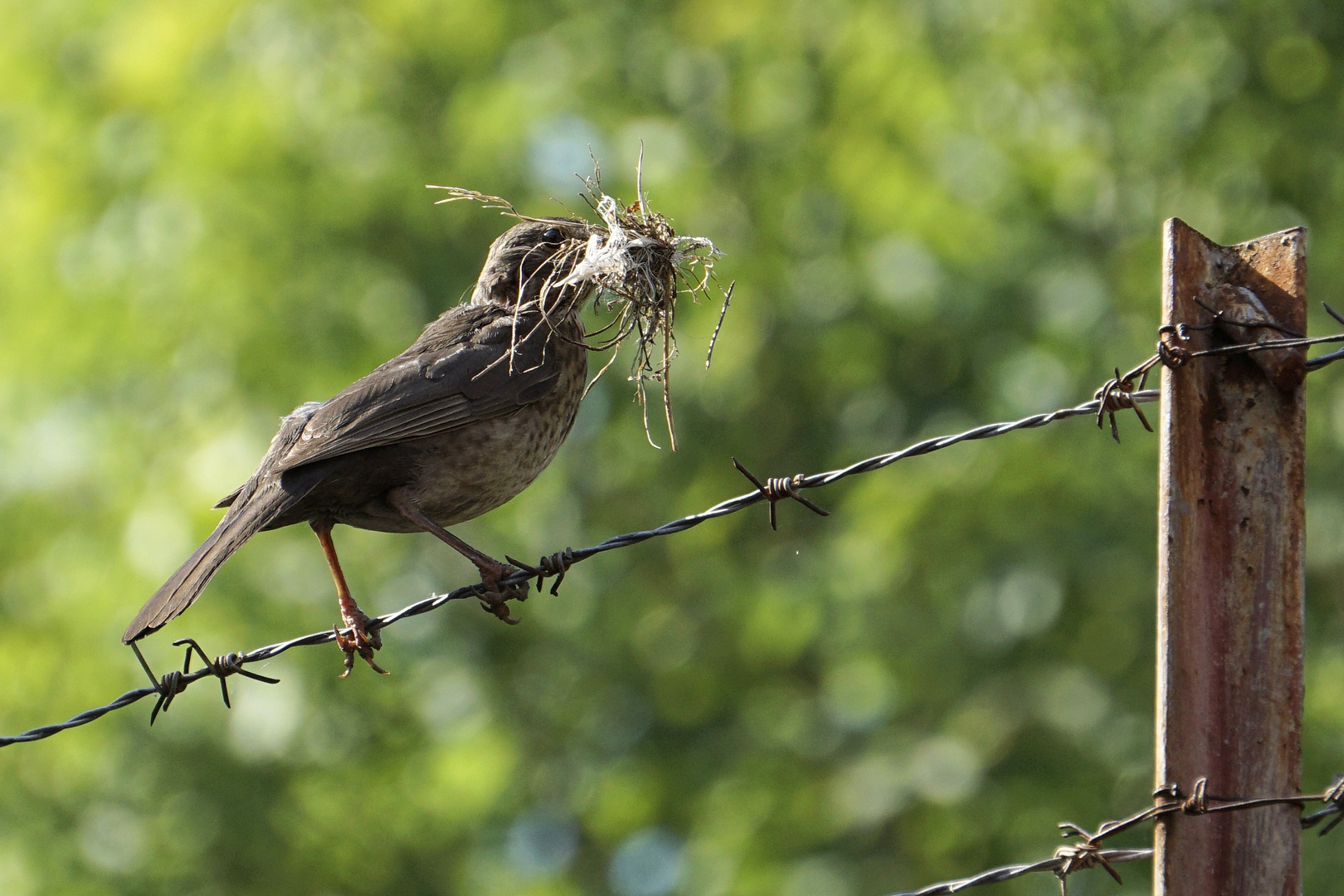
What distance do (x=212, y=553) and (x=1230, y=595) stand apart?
306 centimetres

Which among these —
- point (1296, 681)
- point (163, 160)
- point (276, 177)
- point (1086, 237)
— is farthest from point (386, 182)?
point (1296, 681)

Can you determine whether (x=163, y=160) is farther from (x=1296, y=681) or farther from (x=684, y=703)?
(x=1296, y=681)

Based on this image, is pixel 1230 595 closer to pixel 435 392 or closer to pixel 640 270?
pixel 640 270

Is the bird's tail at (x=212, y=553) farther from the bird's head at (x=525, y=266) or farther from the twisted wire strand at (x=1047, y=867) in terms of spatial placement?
the twisted wire strand at (x=1047, y=867)

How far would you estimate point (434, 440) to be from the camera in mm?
5020

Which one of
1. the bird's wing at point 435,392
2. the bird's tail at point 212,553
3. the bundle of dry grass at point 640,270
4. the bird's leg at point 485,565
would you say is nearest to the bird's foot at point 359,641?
the bird's leg at point 485,565

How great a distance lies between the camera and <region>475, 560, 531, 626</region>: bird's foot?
450 cm

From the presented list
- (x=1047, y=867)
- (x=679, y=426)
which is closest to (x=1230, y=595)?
(x=1047, y=867)

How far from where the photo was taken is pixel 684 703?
8.84 meters

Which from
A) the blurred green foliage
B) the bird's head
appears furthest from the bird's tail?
the blurred green foliage

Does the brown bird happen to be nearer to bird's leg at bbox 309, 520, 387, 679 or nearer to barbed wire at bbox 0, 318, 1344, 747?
bird's leg at bbox 309, 520, 387, 679

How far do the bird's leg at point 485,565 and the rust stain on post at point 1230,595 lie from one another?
2.09m

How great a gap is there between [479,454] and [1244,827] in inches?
117

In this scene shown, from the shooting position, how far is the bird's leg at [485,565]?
15.1 feet
